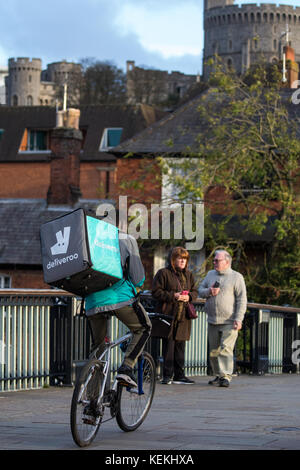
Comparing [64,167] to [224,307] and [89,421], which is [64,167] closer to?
[224,307]

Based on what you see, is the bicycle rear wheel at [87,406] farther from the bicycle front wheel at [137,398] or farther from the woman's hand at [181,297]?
the woman's hand at [181,297]

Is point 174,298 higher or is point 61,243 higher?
point 61,243

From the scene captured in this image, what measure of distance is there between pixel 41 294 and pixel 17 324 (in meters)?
0.63

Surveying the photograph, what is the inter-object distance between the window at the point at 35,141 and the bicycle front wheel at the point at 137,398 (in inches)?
2170

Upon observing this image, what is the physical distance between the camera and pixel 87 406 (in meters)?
7.63

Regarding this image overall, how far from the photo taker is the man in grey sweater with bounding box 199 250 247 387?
44.2 ft

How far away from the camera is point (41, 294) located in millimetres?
12609

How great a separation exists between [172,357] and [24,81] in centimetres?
13990

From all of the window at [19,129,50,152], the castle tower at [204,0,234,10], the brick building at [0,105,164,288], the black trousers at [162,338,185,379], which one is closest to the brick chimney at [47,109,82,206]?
the brick building at [0,105,164,288]

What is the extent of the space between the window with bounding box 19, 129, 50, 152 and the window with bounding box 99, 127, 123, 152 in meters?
3.91

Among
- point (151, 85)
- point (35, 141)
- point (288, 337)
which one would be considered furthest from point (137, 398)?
point (151, 85)

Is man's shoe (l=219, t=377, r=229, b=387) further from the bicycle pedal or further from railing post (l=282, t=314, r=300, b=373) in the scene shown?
the bicycle pedal

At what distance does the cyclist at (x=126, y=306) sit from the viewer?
823cm
